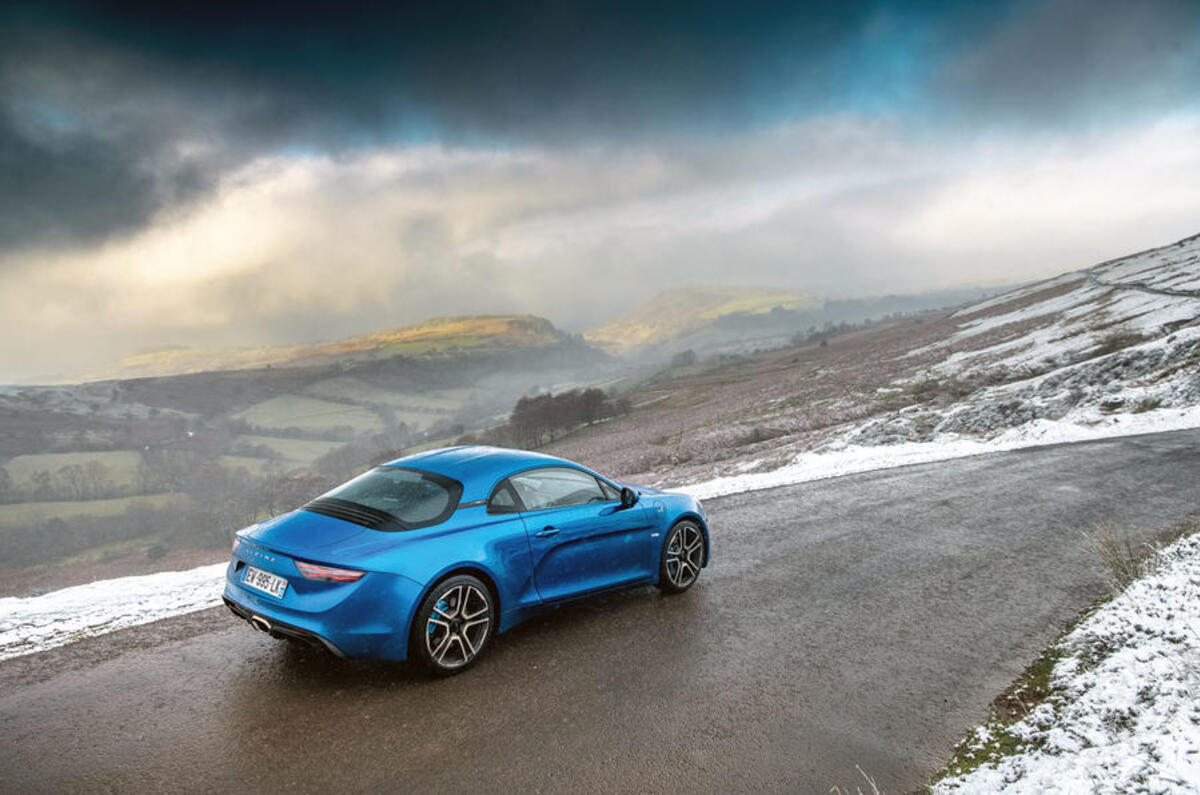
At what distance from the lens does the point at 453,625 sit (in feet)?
16.8

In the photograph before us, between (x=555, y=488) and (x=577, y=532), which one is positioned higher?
(x=555, y=488)

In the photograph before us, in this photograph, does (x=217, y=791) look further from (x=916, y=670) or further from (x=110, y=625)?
(x=916, y=670)

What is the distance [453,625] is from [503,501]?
3.43 ft

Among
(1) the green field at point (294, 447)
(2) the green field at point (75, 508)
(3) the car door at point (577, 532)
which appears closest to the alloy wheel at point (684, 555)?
(3) the car door at point (577, 532)

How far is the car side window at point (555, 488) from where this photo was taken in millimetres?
5840

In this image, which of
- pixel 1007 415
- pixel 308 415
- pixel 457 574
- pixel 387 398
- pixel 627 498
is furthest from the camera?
pixel 387 398

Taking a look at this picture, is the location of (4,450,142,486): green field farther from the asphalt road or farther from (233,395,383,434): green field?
the asphalt road

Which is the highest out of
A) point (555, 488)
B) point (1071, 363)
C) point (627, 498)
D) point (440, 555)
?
point (555, 488)

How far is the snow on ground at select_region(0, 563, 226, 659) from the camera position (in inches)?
250

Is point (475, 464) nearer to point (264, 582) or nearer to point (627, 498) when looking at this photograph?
point (627, 498)

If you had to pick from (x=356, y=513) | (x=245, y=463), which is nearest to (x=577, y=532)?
(x=356, y=513)

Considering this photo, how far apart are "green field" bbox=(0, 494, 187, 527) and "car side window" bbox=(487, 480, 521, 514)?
108m

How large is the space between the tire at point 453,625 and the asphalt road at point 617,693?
179 mm

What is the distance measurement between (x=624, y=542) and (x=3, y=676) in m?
5.17
